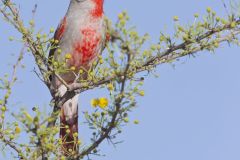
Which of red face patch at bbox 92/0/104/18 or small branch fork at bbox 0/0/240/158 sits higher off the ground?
red face patch at bbox 92/0/104/18

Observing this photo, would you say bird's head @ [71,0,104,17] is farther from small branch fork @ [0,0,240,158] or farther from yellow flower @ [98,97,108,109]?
yellow flower @ [98,97,108,109]

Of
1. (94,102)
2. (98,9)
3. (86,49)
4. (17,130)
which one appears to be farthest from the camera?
(98,9)

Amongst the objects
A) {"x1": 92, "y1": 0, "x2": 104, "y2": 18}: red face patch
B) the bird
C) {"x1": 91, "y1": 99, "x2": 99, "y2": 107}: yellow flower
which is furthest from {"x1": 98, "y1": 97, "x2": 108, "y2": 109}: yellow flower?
{"x1": 92, "y1": 0, "x2": 104, "y2": 18}: red face patch

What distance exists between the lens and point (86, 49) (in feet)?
16.2

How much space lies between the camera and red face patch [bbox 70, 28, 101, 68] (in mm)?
4930

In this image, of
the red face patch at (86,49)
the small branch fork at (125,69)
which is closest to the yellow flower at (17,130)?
the small branch fork at (125,69)

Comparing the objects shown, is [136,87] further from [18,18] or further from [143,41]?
[18,18]

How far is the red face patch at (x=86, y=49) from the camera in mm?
4930

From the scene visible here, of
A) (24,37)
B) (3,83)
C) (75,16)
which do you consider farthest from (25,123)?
(75,16)

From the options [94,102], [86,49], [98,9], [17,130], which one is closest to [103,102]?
[94,102]

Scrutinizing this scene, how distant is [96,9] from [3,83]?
1.99 m

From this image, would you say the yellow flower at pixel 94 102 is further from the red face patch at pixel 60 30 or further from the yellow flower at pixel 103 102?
the red face patch at pixel 60 30

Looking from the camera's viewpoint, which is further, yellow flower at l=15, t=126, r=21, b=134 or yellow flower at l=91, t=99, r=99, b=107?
yellow flower at l=15, t=126, r=21, b=134

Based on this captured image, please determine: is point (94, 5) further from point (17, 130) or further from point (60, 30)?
point (17, 130)
